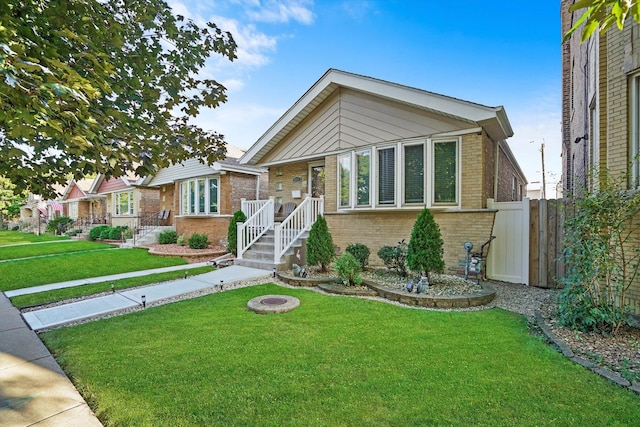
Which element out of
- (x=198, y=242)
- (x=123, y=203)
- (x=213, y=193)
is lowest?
(x=198, y=242)

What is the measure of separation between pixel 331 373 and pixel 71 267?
35.3ft

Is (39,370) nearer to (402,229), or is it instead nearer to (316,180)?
(402,229)

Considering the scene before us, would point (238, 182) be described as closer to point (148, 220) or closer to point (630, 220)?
point (148, 220)

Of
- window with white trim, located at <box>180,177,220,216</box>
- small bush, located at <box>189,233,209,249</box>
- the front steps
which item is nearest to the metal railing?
the front steps

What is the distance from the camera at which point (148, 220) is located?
19.9m

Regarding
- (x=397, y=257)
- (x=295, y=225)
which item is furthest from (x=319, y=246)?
(x=397, y=257)

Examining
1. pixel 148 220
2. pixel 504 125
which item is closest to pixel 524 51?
pixel 504 125

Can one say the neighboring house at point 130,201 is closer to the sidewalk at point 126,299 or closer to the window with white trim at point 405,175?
the sidewalk at point 126,299

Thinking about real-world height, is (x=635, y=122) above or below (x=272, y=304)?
above

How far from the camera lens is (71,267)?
10.0 m

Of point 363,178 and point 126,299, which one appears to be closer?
point 126,299

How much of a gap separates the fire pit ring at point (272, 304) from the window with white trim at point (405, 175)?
4.21 m

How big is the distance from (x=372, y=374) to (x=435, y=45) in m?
12.0

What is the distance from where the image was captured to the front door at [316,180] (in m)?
11.8
